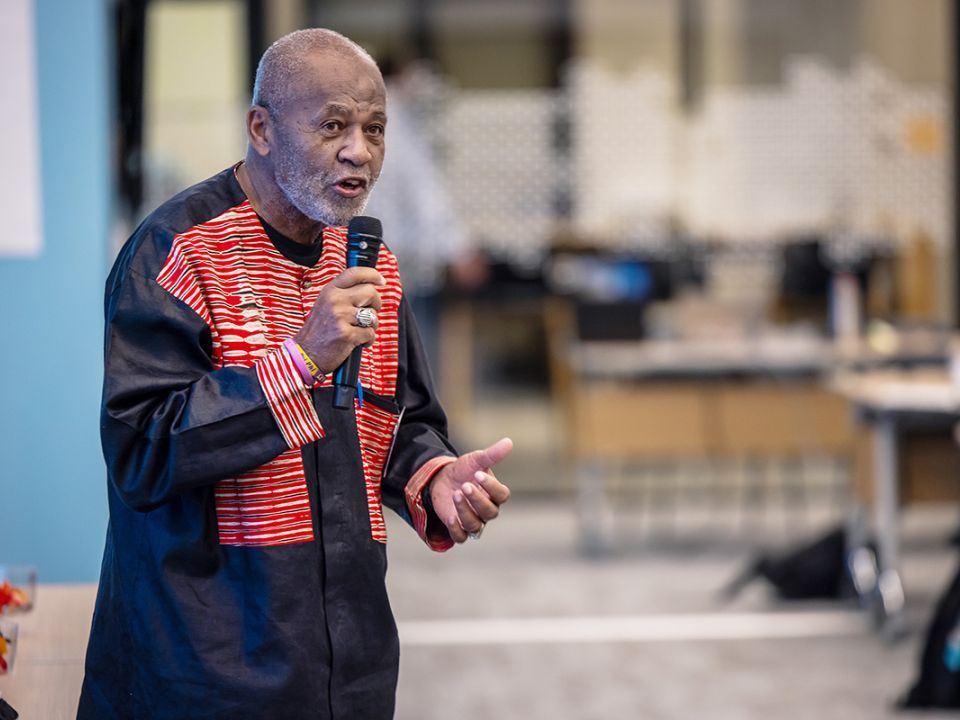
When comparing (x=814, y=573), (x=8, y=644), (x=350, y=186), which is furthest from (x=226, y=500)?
(x=814, y=573)

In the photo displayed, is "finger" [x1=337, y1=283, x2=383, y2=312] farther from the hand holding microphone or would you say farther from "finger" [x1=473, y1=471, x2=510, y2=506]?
"finger" [x1=473, y1=471, x2=510, y2=506]

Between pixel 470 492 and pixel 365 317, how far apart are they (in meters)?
0.27

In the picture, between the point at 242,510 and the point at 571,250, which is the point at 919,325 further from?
the point at 242,510

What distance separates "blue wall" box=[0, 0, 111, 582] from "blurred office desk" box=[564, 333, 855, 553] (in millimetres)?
3781

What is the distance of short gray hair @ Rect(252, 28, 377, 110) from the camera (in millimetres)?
1747

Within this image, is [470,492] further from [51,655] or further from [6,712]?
[51,655]

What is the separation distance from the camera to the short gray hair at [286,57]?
1.75 m

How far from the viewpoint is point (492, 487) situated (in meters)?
1.76

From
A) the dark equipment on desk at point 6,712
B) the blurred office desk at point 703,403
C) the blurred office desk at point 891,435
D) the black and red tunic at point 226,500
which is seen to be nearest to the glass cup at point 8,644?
the dark equipment on desk at point 6,712

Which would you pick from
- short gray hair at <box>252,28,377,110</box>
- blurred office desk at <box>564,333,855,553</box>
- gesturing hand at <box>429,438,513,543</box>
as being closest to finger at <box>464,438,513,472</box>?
gesturing hand at <box>429,438,513,543</box>

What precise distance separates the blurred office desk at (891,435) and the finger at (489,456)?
11.8 ft

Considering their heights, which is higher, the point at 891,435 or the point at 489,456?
the point at 489,456

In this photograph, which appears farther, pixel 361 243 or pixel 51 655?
pixel 51 655

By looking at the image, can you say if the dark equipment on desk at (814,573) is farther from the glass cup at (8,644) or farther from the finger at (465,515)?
the finger at (465,515)
